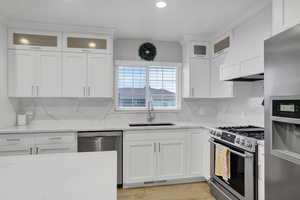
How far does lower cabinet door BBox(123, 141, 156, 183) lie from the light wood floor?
0.16 m

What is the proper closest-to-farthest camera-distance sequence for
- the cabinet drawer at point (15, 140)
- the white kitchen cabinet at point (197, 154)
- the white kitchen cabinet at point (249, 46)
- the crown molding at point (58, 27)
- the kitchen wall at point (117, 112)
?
1. the white kitchen cabinet at point (249, 46)
2. the cabinet drawer at point (15, 140)
3. the crown molding at point (58, 27)
4. the white kitchen cabinet at point (197, 154)
5. the kitchen wall at point (117, 112)

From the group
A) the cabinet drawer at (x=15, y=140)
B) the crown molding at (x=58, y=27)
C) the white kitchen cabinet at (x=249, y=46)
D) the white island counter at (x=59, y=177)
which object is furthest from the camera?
the crown molding at (x=58, y=27)

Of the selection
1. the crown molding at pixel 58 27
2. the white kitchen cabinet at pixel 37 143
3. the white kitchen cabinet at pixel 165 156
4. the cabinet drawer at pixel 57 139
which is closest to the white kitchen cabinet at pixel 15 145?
the white kitchen cabinet at pixel 37 143

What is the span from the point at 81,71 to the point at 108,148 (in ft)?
4.30

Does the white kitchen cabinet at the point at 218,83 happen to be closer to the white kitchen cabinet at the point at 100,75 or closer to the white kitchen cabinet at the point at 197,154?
the white kitchen cabinet at the point at 197,154

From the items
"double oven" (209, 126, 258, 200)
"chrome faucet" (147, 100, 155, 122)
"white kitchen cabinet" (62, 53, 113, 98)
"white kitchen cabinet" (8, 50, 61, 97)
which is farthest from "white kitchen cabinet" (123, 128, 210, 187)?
"white kitchen cabinet" (8, 50, 61, 97)

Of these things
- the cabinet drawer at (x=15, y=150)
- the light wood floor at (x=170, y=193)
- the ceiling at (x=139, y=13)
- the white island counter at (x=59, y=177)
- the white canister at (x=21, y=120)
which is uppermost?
the ceiling at (x=139, y=13)

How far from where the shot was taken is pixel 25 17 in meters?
2.81

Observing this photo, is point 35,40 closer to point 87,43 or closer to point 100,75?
point 87,43

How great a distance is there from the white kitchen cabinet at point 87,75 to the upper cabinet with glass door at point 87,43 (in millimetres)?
81

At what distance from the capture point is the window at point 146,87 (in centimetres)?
370

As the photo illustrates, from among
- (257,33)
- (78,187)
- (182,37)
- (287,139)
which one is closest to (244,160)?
(287,139)

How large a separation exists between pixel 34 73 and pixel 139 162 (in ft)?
6.95

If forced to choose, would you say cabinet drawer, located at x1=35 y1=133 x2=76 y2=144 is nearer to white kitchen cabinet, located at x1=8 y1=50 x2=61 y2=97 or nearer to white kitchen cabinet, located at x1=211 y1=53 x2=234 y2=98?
white kitchen cabinet, located at x1=8 y1=50 x2=61 y2=97
